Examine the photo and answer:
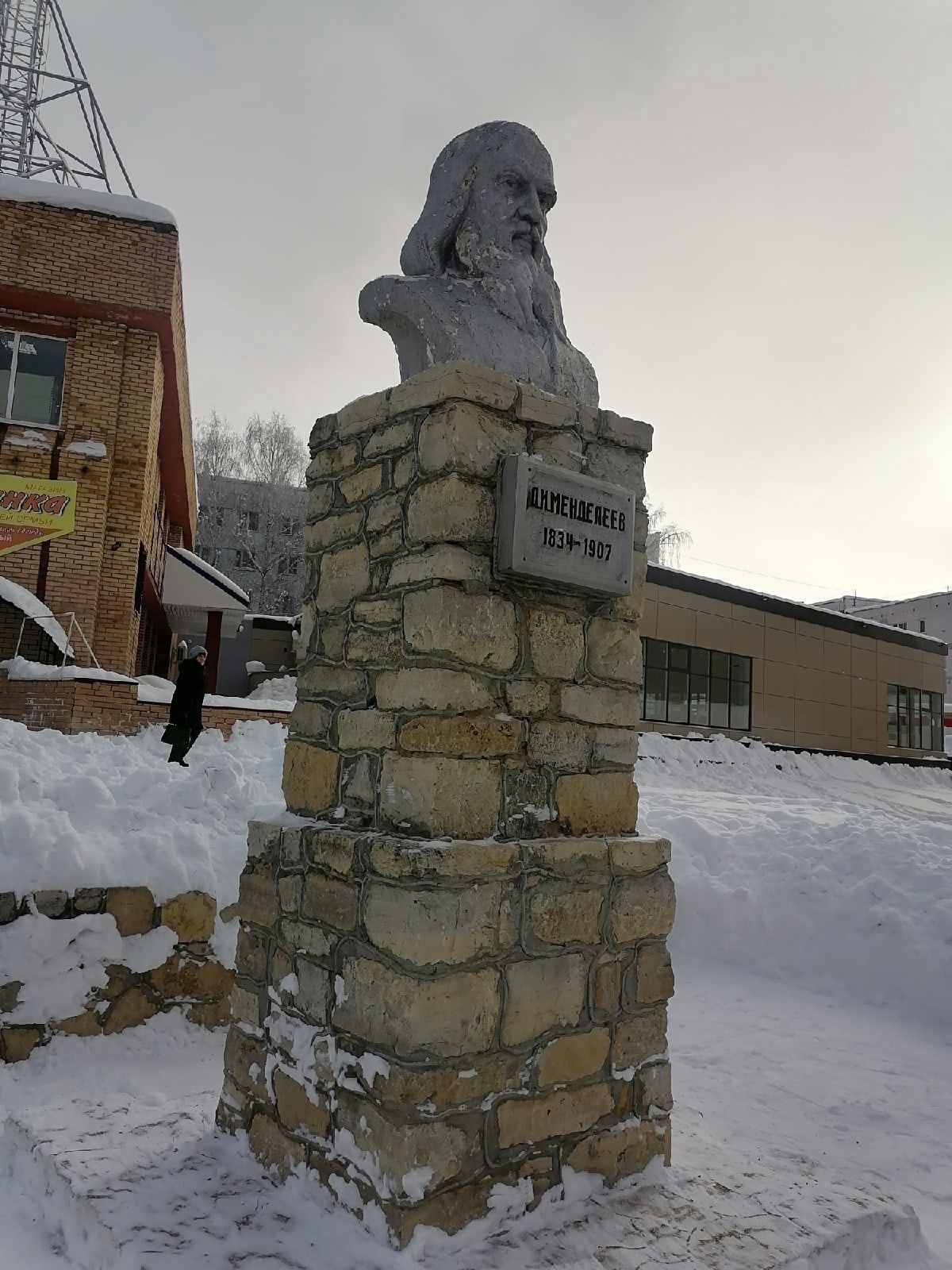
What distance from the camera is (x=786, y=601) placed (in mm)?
21828

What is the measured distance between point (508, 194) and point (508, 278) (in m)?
0.41

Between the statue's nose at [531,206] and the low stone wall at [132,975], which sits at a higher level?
the statue's nose at [531,206]

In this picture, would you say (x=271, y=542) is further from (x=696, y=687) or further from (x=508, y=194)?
(x=508, y=194)

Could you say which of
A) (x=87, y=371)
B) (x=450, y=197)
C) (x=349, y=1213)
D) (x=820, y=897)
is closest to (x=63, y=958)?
(x=349, y=1213)

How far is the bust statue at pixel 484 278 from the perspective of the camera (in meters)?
3.76

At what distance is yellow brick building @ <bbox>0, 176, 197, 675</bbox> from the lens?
512 inches

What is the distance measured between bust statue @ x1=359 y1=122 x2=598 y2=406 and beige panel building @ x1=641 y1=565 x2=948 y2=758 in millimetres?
15415

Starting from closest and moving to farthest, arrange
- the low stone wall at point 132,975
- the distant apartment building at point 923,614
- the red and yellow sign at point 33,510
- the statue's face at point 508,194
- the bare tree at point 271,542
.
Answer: the statue's face at point 508,194
the low stone wall at point 132,975
the red and yellow sign at point 33,510
the bare tree at point 271,542
the distant apartment building at point 923,614

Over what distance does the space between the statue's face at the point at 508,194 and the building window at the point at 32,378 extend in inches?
446

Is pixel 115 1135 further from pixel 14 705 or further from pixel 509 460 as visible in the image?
pixel 14 705

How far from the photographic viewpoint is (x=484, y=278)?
3871 mm

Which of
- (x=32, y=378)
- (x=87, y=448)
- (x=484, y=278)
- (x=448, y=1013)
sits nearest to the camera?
(x=448, y=1013)

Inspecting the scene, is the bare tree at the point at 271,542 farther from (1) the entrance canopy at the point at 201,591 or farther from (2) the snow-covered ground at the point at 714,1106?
(2) the snow-covered ground at the point at 714,1106

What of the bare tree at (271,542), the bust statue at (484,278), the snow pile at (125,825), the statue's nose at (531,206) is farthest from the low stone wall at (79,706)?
the bare tree at (271,542)
